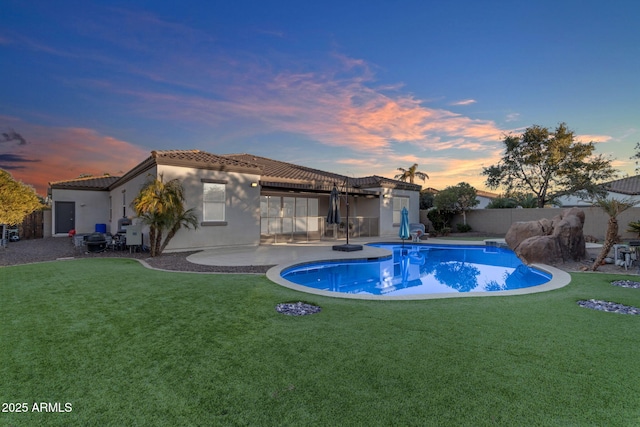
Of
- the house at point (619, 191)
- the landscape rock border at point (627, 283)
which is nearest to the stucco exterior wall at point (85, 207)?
the landscape rock border at point (627, 283)

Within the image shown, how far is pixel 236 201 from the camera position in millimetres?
14453

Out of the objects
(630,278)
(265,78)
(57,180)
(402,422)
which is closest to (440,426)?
(402,422)

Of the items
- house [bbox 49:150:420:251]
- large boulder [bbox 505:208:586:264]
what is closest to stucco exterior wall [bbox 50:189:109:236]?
house [bbox 49:150:420:251]

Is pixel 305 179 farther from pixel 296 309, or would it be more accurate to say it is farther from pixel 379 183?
pixel 296 309

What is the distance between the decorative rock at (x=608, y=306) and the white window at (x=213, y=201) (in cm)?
1260

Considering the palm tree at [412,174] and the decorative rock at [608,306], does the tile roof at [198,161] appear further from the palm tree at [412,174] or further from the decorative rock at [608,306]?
the palm tree at [412,174]

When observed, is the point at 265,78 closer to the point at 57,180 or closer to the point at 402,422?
the point at 402,422

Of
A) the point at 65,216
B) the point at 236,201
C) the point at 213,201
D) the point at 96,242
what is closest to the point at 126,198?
the point at 96,242

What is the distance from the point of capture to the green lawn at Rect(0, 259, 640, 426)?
2463mm

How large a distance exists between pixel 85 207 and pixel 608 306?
87.5 feet

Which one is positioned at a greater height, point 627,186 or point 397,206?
point 627,186

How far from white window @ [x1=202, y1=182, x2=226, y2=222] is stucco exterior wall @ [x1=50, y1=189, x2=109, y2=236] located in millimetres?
13207

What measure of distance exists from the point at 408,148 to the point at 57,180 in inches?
926

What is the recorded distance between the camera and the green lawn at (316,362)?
2.46 meters
